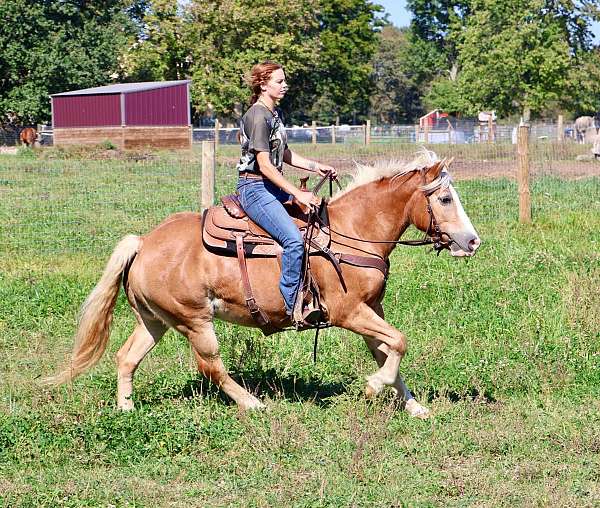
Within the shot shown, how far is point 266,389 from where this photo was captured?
7676 millimetres

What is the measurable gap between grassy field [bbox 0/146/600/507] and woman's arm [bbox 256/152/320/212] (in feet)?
5.11

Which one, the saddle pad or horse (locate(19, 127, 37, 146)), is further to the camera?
horse (locate(19, 127, 37, 146))

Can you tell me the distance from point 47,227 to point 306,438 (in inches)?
342

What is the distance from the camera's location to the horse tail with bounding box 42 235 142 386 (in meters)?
7.29

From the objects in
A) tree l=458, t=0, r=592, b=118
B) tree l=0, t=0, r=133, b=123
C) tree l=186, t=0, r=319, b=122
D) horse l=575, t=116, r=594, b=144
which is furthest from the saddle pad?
tree l=0, t=0, r=133, b=123

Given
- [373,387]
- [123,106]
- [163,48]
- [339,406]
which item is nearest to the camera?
[373,387]

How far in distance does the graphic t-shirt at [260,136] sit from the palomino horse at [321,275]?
0.65 meters

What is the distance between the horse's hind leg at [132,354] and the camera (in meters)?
7.26

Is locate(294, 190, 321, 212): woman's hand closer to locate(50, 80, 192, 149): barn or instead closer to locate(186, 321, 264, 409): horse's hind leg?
locate(186, 321, 264, 409): horse's hind leg

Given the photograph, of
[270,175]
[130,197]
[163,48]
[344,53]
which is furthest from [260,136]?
[344,53]

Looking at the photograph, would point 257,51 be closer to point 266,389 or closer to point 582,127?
point 582,127

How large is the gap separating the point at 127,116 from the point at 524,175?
33.1 m

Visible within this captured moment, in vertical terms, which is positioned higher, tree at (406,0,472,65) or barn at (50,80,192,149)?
tree at (406,0,472,65)

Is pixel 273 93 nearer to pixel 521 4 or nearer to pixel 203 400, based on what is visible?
pixel 203 400
